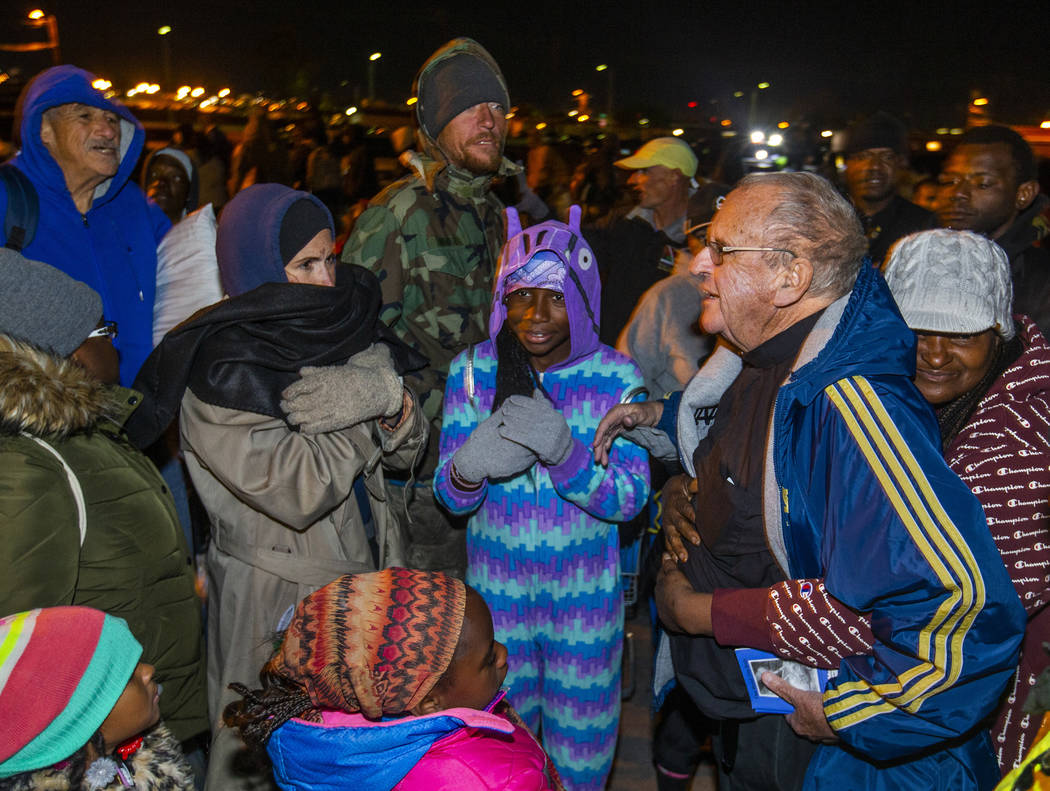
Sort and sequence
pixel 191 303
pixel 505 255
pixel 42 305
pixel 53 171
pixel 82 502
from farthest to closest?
pixel 191 303, pixel 53 171, pixel 505 255, pixel 42 305, pixel 82 502

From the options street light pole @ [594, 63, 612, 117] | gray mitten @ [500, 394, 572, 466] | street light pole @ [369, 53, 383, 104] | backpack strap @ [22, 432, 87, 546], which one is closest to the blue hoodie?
backpack strap @ [22, 432, 87, 546]

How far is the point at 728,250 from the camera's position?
1.97 meters

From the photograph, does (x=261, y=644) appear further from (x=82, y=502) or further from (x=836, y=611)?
(x=836, y=611)

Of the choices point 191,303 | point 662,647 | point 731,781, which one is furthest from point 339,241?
point 731,781

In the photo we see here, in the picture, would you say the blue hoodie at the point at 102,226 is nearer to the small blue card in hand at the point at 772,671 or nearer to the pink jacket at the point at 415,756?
the pink jacket at the point at 415,756

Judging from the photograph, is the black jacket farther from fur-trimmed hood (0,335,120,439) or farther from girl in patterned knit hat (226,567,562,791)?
fur-trimmed hood (0,335,120,439)

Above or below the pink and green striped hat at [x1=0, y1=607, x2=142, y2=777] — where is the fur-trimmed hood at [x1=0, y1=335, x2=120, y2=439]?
above

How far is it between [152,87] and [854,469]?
18854 millimetres

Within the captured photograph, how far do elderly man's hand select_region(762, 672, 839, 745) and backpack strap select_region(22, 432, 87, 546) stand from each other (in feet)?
5.68

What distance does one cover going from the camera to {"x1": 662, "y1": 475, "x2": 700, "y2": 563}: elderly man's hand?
2.23 meters

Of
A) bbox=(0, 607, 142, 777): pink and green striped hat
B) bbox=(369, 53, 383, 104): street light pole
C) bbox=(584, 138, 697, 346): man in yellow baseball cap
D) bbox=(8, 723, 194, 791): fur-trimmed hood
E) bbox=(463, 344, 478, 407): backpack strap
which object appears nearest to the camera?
bbox=(0, 607, 142, 777): pink and green striped hat

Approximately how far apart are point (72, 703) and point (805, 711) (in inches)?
61.0

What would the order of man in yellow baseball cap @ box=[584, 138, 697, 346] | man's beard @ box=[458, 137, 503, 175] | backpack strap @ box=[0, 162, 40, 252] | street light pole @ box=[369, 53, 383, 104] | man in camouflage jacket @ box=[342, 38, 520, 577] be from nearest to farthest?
backpack strap @ box=[0, 162, 40, 252] → man in camouflage jacket @ box=[342, 38, 520, 577] → man's beard @ box=[458, 137, 503, 175] → man in yellow baseball cap @ box=[584, 138, 697, 346] → street light pole @ box=[369, 53, 383, 104]

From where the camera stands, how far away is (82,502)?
6.86 feet
